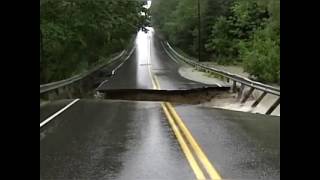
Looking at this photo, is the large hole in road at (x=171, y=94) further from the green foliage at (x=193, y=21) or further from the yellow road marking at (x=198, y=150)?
the green foliage at (x=193, y=21)

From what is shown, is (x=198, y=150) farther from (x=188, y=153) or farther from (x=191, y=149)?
(x=188, y=153)

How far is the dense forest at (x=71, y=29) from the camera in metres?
29.3

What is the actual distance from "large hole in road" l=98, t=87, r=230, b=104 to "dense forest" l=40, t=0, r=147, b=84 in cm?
397

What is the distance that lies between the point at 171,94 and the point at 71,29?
987cm

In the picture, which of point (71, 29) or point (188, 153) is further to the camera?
point (71, 29)

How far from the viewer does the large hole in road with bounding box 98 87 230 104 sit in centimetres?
2603

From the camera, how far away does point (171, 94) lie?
26.6m

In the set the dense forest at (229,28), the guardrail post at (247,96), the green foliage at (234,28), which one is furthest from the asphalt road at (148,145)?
the green foliage at (234,28)

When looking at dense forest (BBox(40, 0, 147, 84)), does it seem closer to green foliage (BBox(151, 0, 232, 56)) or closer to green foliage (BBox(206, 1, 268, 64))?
green foliage (BBox(206, 1, 268, 64))

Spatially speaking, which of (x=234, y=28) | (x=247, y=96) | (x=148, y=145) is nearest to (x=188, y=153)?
(x=148, y=145)

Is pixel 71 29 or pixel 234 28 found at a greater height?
pixel 234 28

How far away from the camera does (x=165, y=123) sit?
15180mm

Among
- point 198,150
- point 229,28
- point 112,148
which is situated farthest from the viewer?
point 229,28
